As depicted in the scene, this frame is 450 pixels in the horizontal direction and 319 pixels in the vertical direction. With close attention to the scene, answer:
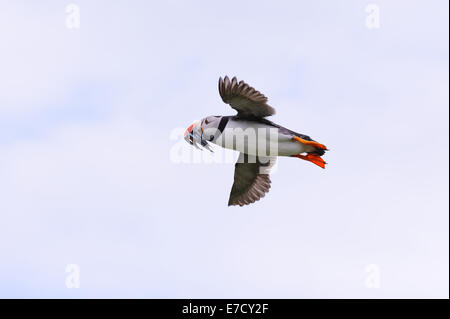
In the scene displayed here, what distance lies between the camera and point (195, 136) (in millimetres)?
15789

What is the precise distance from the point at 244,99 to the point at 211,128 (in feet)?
2.93

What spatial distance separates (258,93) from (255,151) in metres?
1.18

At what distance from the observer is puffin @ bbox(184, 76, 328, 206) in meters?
15.0

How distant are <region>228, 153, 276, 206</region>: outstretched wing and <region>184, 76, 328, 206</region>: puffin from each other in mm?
975

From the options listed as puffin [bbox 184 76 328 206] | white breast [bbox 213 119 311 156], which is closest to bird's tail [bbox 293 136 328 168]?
puffin [bbox 184 76 328 206]

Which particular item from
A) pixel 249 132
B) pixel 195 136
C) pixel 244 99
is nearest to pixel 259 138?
pixel 249 132

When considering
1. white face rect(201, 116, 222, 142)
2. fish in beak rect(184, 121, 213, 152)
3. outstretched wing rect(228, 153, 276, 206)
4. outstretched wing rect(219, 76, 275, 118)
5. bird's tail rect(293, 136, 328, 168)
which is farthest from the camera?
outstretched wing rect(228, 153, 276, 206)

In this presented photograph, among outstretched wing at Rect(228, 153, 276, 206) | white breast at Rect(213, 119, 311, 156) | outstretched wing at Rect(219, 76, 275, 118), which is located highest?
outstretched wing at Rect(219, 76, 275, 118)

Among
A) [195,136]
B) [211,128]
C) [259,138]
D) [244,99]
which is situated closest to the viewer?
[244,99]

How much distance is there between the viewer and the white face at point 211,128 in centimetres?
1551

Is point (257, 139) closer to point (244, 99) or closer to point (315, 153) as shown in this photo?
point (244, 99)

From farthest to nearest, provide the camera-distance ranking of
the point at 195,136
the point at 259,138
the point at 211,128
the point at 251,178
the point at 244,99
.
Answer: the point at 251,178 < the point at 195,136 < the point at 211,128 < the point at 259,138 < the point at 244,99

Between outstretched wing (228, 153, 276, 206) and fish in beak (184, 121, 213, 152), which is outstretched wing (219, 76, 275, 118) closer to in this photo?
fish in beak (184, 121, 213, 152)

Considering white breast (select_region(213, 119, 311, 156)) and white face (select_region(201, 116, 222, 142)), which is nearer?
white breast (select_region(213, 119, 311, 156))
